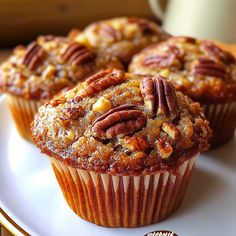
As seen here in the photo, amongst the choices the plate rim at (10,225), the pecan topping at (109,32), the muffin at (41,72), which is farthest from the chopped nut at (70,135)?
the pecan topping at (109,32)

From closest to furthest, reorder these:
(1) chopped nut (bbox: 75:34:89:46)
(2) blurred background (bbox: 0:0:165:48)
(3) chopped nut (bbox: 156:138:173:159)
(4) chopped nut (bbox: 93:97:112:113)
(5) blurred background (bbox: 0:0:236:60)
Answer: (3) chopped nut (bbox: 156:138:173:159) → (4) chopped nut (bbox: 93:97:112:113) → (1) chopped nut (bbox: 75:34:89:46) → (5) blurred background (bbox: 0:0:236:60) → (2) blurred background (bbox: 0:0:165:48)

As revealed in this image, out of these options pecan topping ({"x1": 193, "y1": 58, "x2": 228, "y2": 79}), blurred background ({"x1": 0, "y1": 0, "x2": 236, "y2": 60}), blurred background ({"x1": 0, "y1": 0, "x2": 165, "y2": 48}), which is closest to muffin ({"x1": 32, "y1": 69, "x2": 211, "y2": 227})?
pecan topping ({"x1": 193, "y1": 58, "x2": 228, "y2": 79})

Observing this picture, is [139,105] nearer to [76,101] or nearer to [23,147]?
[76,101]

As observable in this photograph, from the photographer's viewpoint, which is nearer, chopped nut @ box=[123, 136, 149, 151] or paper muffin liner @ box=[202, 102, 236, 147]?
chopped nut @ box=[123, 136, 149, 151]

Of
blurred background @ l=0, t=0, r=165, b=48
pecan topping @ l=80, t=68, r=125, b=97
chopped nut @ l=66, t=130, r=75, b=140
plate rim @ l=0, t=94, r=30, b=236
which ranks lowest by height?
blurred background @ l=0, t=0, r=165, b=48

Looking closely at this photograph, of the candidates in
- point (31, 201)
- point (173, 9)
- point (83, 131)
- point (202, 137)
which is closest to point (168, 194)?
point (202, 137)

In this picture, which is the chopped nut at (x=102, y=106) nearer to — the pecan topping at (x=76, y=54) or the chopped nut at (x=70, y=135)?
the chopped nut at (x=70, y=135)

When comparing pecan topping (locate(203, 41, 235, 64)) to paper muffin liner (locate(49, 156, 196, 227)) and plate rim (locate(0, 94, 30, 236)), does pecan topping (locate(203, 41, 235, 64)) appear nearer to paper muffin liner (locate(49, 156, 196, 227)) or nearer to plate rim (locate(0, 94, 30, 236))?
paper muffin liner (locate(49, 156, 196, 227))
